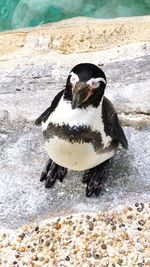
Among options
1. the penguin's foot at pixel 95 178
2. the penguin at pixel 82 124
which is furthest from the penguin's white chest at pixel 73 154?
the penguin's foot at pixel 95 178

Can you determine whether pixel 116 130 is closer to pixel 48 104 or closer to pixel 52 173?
pixel 52 173

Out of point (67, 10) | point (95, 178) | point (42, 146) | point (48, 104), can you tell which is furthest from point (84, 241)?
point (67, 10)

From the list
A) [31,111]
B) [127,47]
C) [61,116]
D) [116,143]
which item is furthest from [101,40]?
[61,116]

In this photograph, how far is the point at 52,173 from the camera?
2902 millimetres

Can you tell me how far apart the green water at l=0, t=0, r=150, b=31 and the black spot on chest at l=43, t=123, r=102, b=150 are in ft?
9.38

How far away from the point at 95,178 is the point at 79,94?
1.89ft

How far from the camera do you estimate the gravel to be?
261 cm

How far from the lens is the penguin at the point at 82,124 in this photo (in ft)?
7.87

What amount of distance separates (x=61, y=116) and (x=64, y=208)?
0.47 m

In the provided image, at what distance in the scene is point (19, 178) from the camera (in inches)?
116

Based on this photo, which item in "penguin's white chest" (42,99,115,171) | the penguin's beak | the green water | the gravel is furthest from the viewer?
the green water

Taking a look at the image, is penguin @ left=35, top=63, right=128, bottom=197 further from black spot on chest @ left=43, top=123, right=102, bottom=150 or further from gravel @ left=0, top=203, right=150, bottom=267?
gravel @ left=0, top=203, right=150, bottom=267

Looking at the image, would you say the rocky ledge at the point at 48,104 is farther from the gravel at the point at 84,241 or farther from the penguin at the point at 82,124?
the penguin at the point at 82,124

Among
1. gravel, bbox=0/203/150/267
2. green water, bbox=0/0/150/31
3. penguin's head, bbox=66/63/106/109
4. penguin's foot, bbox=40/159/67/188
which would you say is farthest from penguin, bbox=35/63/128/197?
green water, bbox=0/0/150/31
